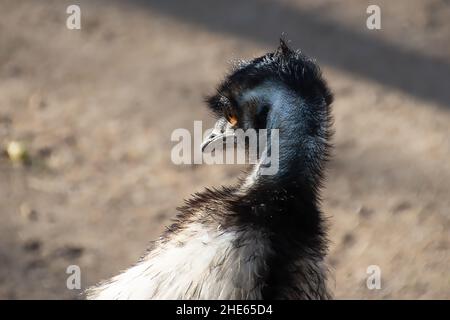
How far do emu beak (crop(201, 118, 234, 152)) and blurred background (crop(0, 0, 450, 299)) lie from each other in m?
1.45

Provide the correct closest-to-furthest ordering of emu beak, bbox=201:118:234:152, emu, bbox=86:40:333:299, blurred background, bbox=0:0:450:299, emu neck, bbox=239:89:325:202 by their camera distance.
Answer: emu, bbox=86:40:333:299
emu neck, bbox=239:89:325:202
emu beak, bbox=201:118:234:152
blurred background, bbox=0:0:450:299

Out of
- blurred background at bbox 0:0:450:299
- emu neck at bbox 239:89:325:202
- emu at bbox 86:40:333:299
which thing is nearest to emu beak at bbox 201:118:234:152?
emu at bbox 86:40:333:299

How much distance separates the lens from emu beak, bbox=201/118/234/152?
337cm

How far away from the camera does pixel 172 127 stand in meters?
5.88

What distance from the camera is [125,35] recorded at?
6699mm

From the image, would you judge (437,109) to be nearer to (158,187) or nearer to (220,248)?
(158,187)

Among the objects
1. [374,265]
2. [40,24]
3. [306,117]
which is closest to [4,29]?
[40,24]

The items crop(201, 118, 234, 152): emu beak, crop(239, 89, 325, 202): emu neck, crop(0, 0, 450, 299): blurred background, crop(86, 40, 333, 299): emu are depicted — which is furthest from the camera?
crop(0, 0, 450, 299): blurred background

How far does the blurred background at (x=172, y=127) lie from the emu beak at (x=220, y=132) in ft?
4.77

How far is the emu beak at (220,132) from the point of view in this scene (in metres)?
3.37

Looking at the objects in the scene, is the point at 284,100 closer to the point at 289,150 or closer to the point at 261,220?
the point at 289,150

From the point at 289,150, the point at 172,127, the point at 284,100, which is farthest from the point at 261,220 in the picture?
the point at 172,127

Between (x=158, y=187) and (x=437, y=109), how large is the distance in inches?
82.4

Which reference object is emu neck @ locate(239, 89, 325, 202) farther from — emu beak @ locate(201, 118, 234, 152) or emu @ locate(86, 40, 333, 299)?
emu beak @ locate(201, 118, 234, 152)
